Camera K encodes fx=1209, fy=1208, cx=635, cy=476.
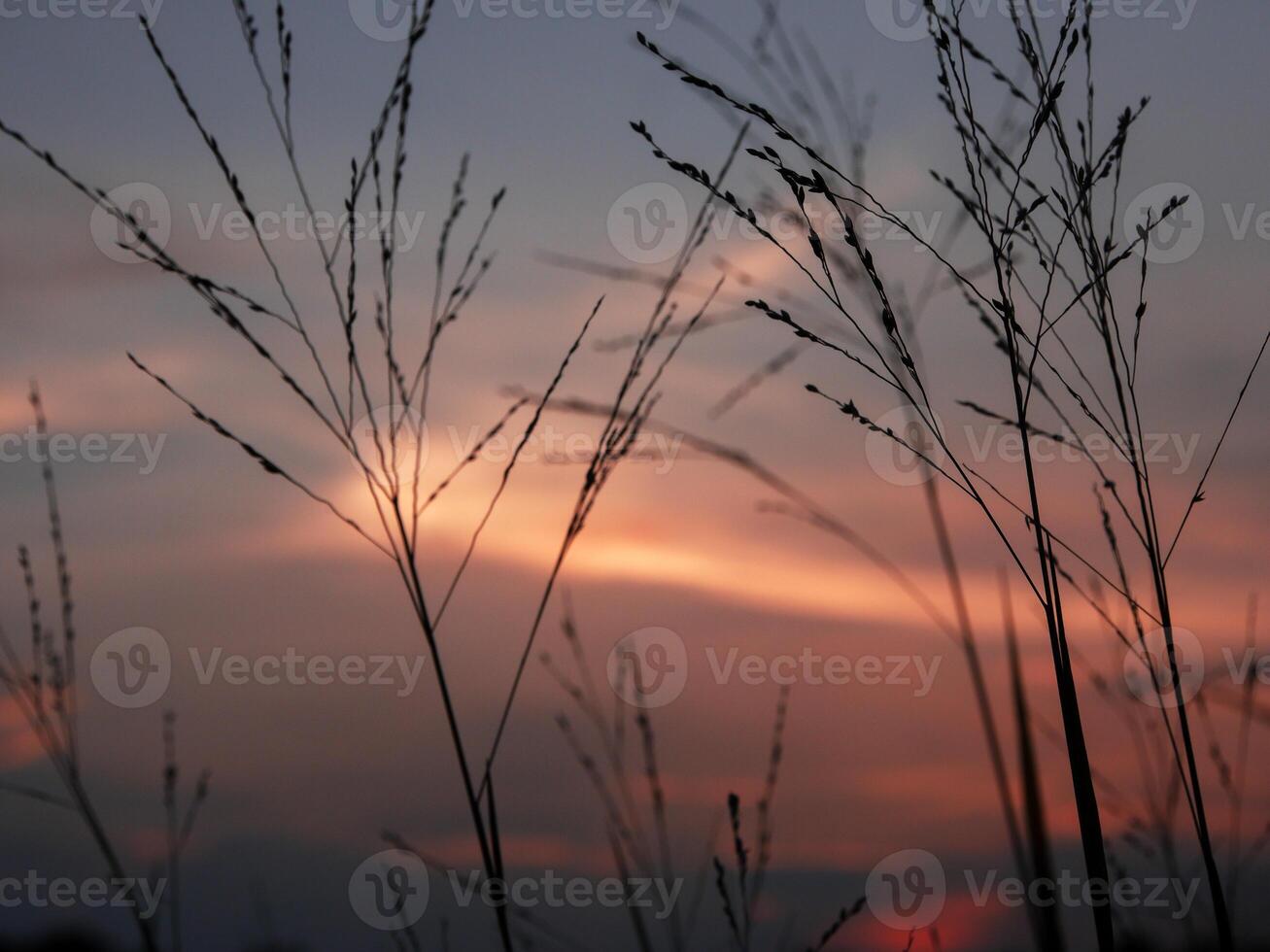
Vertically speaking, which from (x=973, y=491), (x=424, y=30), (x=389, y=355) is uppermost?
(x=424, y=30)

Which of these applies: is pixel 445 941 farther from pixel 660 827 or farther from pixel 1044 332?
pixel 1044 332

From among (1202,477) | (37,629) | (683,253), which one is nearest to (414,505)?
(683,253)

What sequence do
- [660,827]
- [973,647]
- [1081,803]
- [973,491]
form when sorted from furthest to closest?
[660,827] → [973,647] → [973,491] → [1081,803]

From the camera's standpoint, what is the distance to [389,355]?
71.7 inches

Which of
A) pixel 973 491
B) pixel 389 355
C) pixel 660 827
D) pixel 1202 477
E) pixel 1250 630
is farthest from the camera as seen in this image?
pixel 1250 630

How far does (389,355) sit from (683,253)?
0.47 metres

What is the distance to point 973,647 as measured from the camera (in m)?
1.53

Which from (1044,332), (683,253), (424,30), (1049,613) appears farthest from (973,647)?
(424,30)

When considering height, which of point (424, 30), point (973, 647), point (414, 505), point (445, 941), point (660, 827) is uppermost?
point (424, 30)

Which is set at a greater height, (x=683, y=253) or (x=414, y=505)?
(x=683, y=253)

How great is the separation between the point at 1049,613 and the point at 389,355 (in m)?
1.02

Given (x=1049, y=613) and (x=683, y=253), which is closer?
(x=1049, y=613)

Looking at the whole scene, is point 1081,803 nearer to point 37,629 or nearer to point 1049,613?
point 1049,613

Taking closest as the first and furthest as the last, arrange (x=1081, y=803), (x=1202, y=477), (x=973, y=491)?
(x=1081, y=803) < (x=973, y=491) < (x=1202, y=477)
